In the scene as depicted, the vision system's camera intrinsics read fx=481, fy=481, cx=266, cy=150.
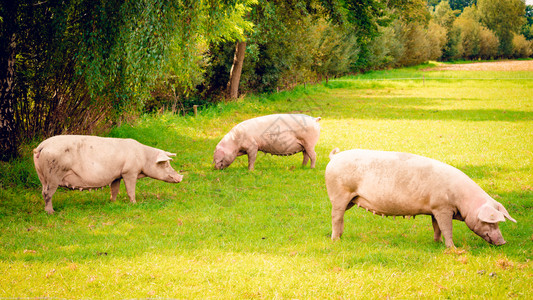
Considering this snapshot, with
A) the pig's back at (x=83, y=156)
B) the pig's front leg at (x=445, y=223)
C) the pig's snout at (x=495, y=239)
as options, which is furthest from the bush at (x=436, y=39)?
the pig's front leg at (x=445, y=223)

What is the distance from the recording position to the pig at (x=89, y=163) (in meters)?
9.00

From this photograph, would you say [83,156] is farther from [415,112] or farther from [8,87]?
[415,112]

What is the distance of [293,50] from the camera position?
33.1 metres

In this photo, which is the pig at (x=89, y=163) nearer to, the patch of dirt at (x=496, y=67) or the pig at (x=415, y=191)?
the pig at (x=415, y=191)

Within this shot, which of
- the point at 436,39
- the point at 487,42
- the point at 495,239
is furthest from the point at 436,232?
the point at 487,42

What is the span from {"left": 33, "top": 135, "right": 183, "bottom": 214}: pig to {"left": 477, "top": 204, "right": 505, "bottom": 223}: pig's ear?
6269 millimetres

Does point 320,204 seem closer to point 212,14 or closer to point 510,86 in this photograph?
point 212,14

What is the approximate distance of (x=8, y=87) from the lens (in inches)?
416

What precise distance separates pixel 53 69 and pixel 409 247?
8.91 metres

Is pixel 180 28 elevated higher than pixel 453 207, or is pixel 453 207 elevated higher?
pixel 180 28

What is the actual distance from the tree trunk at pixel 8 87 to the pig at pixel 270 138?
5002 millimetres

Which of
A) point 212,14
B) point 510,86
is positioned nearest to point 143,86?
point 212,14

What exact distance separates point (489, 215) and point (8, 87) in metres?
9.85

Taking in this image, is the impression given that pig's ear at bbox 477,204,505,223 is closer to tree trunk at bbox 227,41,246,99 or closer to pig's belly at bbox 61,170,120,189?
pig's belly at bbox 61,170,120,189
